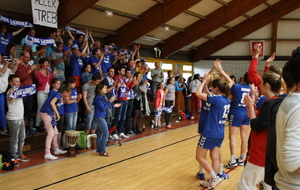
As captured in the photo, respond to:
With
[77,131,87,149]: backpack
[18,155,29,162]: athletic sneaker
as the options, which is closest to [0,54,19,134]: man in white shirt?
[18,155,29,162]: athletic sneaker

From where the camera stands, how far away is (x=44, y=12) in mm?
7164

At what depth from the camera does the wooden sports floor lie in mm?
4586

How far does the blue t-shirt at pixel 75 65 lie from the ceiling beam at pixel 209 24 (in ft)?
25.1

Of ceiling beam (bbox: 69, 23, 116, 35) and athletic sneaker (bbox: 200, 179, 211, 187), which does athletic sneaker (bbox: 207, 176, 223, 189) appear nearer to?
athletic sneaker (bbox: 200, 179, 211, 187)

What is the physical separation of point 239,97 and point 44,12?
511 cm

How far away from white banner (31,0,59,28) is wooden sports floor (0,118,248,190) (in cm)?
319

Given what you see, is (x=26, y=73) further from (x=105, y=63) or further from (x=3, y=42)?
(x=105, y=63)

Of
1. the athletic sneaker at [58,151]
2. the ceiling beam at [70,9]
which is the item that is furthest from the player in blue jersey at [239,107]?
the ceiling beam at [70,9]

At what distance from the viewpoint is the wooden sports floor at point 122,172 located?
15.0 feet

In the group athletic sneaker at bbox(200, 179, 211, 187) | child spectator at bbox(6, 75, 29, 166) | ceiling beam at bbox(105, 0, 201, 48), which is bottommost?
athletic sneaker at bbox(200, 179, 211, 187)

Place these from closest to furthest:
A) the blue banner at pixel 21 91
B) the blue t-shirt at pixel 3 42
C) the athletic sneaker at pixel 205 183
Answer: the athletic sneaker at pixel 205 183, the blue banner at pixel 21 91, the blue t-shirt at pixel 3 42

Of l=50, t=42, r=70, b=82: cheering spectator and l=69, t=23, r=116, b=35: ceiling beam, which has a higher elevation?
l=69, t=23, r=116, b=35: ceiling beam

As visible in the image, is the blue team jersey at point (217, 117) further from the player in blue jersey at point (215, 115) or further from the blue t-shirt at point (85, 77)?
the blue t-shirt at point (85, 77)

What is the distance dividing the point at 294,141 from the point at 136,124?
7.80m
